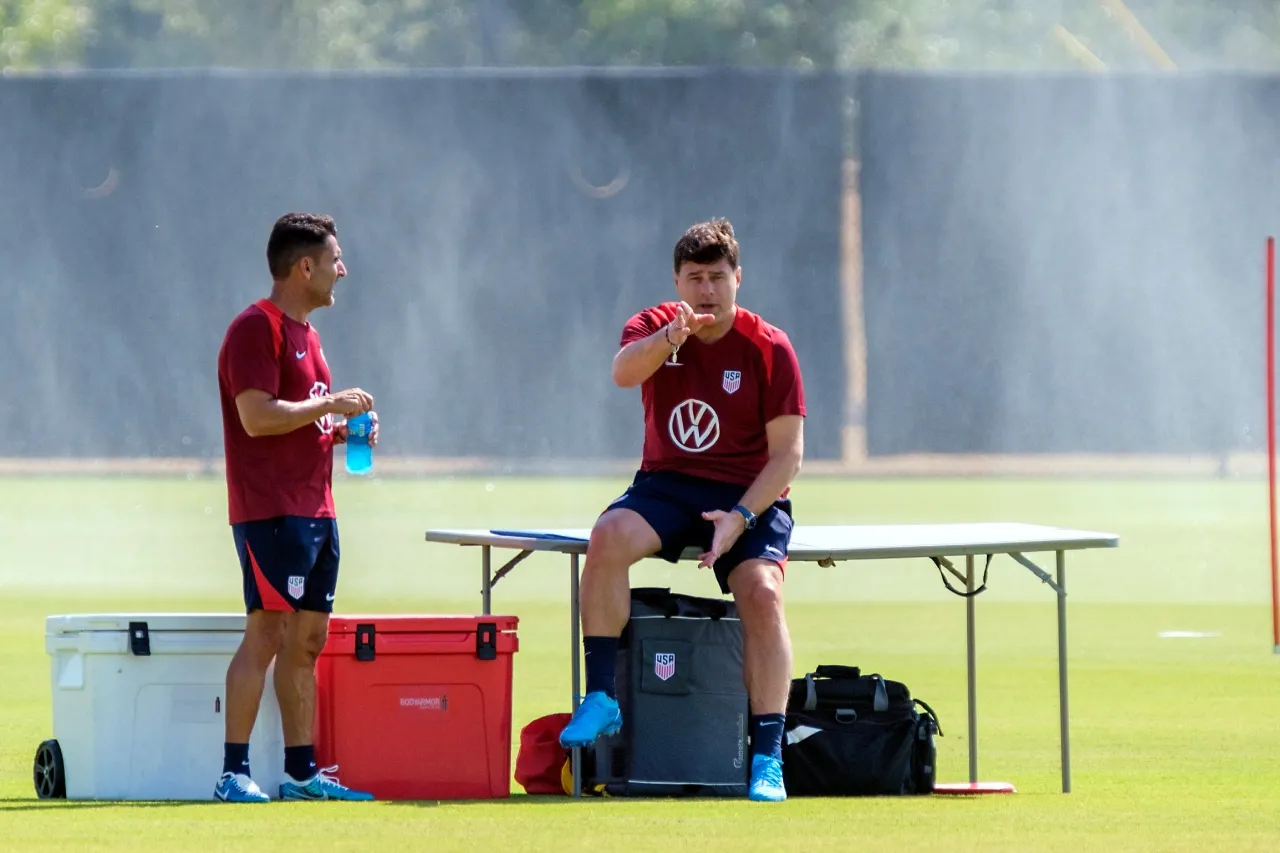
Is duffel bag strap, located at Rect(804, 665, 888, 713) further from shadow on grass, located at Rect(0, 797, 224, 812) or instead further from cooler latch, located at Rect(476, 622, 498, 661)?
shadow on grass, located at Rect(0, 797, 224, 812)

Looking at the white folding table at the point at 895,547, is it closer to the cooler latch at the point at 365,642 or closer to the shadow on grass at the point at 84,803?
the cooler latch at the point at 365,642

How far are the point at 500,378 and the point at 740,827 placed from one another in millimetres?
19179

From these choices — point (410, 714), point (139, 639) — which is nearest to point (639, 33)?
point (410, 714)

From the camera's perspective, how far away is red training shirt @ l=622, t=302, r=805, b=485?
17.9 feet

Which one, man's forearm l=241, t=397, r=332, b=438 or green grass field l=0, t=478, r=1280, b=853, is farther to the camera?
man's forearm l=241, t=397, r=332, b=438

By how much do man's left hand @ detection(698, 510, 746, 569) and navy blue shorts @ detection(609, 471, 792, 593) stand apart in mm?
71

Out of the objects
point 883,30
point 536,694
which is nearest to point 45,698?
point 536,694

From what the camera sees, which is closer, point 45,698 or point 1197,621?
point 45,698

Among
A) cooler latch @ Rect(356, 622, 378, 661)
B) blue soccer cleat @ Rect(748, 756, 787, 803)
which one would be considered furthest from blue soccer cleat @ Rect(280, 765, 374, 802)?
blue soccer cleat @ Rect(748, 756, 787, 803)

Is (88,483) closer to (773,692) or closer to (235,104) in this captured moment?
(235,104)

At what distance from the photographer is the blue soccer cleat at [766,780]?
5234 mm

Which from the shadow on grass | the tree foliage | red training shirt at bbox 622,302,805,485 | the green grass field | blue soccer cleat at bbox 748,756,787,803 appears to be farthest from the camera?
the tree foliage

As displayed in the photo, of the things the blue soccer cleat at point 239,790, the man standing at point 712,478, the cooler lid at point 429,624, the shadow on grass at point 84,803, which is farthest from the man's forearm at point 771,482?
the shadow on grass at point 84,803

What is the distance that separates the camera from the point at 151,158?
23844mm
